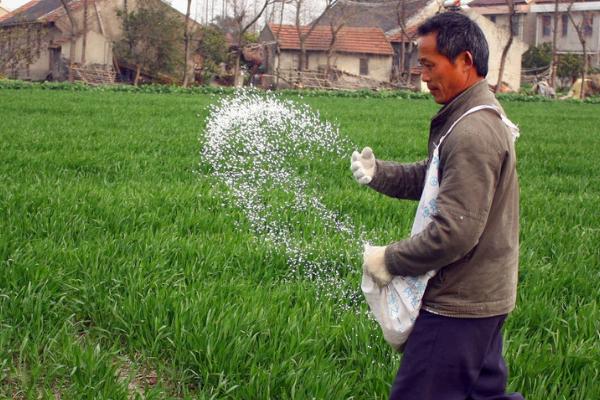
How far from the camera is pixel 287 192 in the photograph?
7047 mm

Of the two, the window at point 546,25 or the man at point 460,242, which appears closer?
the man at point 460,242

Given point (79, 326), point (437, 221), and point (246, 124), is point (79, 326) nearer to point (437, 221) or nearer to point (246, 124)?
point (437, 221)

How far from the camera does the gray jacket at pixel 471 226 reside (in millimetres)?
2197

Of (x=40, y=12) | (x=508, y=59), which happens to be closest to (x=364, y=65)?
(x=508, y=59)

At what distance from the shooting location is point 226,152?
9094 millimetres

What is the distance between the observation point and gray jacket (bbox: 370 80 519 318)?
220 cm

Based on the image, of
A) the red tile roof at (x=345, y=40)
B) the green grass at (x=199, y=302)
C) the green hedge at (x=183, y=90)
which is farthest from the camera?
the red tile roof at (x=345, y=40)

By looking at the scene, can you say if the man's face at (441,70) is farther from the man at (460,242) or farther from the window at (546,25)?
the window at (546,25)

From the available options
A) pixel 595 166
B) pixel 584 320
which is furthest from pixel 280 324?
pixel 595 166

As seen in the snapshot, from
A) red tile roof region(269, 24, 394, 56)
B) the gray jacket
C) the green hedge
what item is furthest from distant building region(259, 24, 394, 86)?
the gray jacket

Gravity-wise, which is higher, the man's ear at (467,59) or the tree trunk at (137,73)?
the tree trunk at (137,73)

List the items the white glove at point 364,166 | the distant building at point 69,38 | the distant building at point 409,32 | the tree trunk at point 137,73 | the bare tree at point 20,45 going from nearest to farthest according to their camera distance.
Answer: the white glove at point 364,166
the tree trunk at point 137,73
the bare tree at point 20,45
the distant building at point 69,38
the distant building at point 409,32

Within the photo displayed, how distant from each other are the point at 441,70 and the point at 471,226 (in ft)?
1.71

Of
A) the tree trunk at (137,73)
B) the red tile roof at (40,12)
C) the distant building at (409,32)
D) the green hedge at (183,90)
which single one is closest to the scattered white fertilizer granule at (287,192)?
the green hedge at (183,90)
